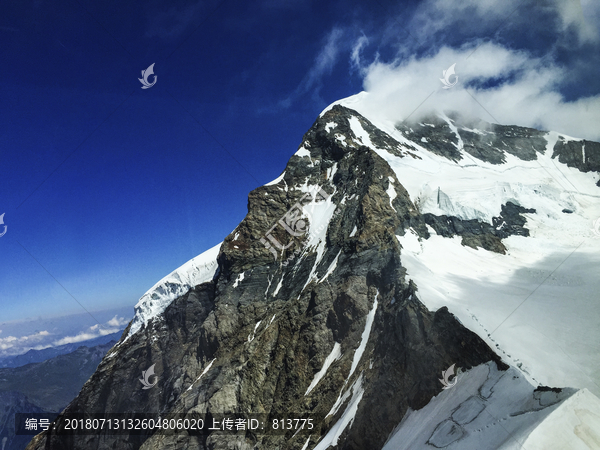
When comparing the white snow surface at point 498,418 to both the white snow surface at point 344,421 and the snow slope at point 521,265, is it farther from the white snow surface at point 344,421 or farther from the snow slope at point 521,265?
the white snow surface at point 344,421

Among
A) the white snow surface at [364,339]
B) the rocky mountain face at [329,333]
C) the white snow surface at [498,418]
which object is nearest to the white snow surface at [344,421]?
the rocky mountain face at [329,333]

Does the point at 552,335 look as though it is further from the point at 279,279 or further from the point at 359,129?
the point at 359,129

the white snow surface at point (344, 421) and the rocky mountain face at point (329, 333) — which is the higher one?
the rocky mountain face at point (329, 333)

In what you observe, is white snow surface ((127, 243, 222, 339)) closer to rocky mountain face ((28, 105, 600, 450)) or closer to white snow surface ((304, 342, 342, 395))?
rocky mountain face ((28, 105, 600, 450))

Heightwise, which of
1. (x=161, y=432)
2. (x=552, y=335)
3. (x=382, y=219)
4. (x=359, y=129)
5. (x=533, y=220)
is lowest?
(x=161, y=432)

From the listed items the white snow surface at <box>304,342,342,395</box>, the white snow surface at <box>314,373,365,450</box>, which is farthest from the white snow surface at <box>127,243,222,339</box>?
the white snow surface at <box>314,373,365,450</box>

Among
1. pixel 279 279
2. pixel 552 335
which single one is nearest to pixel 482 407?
pixel 552 335

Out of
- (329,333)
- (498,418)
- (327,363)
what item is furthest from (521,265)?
(498,418)
